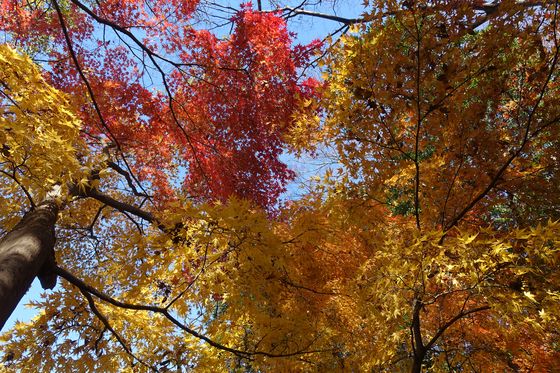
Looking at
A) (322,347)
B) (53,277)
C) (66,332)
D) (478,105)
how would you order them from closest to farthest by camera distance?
(478,105) → (53,277) → (322,347) → (66,332)

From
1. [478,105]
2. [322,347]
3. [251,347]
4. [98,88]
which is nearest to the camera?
[478,105]

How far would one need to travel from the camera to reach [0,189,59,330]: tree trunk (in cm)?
263

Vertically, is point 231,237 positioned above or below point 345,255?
below

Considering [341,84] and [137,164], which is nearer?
[341,84]

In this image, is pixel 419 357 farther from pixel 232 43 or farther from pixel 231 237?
pixel 232 43

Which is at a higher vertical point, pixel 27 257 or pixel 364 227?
pixel 364 227

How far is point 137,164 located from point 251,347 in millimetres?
4640

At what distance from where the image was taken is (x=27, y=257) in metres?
2.99

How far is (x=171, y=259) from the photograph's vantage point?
3.24 metres

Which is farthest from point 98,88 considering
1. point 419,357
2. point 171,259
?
point 419,357

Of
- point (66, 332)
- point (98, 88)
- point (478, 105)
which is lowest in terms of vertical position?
point (66, 332)

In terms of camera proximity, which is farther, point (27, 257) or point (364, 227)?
point (364, 227)

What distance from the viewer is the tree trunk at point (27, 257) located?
8.62ft

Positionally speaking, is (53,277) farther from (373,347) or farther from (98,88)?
(98,88)
